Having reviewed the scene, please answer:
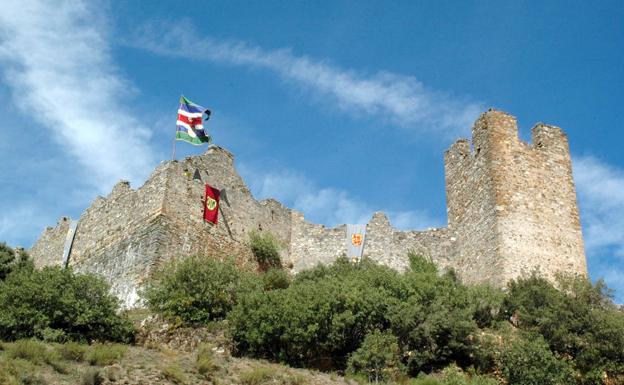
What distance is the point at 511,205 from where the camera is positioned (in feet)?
96.8

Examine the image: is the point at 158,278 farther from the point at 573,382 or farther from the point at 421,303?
the point at 573,382

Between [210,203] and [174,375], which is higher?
[210,203]

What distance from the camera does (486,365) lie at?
23219 mm

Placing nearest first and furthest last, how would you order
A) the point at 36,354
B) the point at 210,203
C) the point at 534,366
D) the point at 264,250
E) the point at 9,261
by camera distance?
the point at 36,354 → the point at 534,366 → the point at 210,203 → the point at 264,250 → the point at 9,261

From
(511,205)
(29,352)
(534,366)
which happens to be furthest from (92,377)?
(511,205)

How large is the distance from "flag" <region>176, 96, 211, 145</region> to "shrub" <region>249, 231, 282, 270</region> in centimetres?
418

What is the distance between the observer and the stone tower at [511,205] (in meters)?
28.8

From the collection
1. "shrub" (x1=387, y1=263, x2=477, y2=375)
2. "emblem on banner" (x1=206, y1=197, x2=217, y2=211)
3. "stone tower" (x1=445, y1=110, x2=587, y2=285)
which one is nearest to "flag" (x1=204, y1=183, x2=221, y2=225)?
"emblem on banner" (x1=206, y1=197, x2=217, y2=211)

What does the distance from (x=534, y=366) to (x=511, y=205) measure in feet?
28.2

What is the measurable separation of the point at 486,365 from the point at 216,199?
12259 millimetres

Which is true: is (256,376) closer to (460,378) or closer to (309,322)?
(309,322)

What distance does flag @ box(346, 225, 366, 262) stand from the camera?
32.2 metres

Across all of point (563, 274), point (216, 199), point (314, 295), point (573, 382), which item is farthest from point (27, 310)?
point (563, 274)

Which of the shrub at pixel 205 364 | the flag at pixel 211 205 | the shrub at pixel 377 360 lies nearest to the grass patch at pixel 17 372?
the shrub at pixel 205 364
